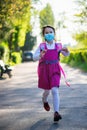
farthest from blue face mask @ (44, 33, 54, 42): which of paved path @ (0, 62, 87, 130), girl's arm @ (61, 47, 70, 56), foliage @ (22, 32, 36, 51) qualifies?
foliage @ (22, 32, 36, 51)

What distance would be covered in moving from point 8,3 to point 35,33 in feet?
215

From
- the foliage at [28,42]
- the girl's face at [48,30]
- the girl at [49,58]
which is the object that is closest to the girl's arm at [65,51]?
the girl at [49,58]

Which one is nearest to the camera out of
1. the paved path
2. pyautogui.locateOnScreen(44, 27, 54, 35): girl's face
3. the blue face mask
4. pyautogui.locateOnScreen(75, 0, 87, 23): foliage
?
the paved path

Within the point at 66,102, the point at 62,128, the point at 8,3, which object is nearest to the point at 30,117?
the point at 62,128

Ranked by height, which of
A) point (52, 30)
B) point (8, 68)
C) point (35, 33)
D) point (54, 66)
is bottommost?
point (35, 33)

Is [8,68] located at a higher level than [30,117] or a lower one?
lower

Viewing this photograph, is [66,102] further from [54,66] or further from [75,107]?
[54,66]

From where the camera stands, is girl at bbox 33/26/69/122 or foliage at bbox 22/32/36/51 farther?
foliage at bbox 22/32/36/51

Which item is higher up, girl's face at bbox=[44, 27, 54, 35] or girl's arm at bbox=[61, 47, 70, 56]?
girl's face at bbox=[44, 27, 54, 35]

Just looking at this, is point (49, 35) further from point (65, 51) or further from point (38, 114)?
point (38, 114)

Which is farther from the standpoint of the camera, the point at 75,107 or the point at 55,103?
the point at 75,107

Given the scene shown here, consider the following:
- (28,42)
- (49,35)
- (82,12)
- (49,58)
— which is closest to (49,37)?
(49,35)

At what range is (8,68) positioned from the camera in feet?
77.2

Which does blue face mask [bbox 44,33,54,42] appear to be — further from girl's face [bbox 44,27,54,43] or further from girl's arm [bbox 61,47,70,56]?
girl's arm [bbox 61,47,70,56]
